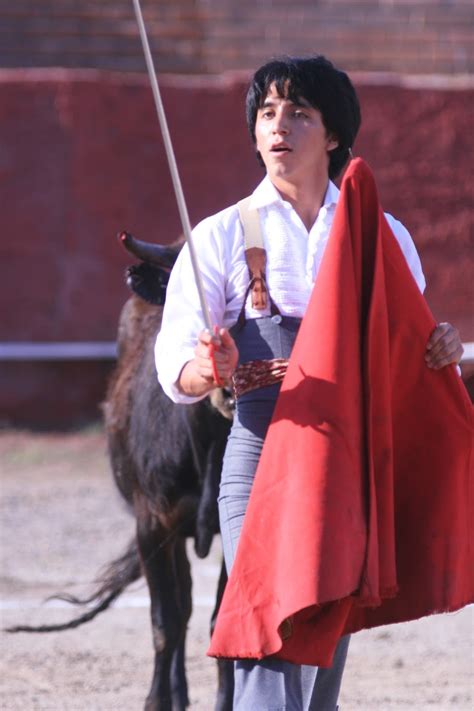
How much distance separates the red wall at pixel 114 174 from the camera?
390 inches

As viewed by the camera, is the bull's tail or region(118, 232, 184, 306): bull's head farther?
the bull's tail

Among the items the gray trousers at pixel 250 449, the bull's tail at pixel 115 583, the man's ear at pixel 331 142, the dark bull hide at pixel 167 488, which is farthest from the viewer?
the bull's tail at pixel 115 583

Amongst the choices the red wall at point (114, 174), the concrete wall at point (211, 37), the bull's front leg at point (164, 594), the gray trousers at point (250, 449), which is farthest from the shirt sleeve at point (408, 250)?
the concrete wall at point (211, 37)

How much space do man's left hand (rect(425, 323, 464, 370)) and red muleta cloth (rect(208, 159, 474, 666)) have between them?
0.05 feet

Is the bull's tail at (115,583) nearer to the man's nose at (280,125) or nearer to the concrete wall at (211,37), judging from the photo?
the man's nose at (280,125)

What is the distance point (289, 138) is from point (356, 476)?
73 cm

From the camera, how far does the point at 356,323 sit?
2.72m

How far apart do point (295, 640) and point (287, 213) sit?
87 cm

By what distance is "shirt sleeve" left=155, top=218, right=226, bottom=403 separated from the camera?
2.81m

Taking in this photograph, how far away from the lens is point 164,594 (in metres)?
4.69

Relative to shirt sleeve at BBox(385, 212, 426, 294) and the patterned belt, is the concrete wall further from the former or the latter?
the patterned belt

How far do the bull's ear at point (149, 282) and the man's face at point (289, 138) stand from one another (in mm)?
1678

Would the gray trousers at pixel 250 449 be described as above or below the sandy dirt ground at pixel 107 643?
above

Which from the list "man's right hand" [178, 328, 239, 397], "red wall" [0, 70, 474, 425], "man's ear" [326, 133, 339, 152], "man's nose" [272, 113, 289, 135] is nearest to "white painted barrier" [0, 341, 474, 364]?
"red wall" [0, 70, 474, 425]
